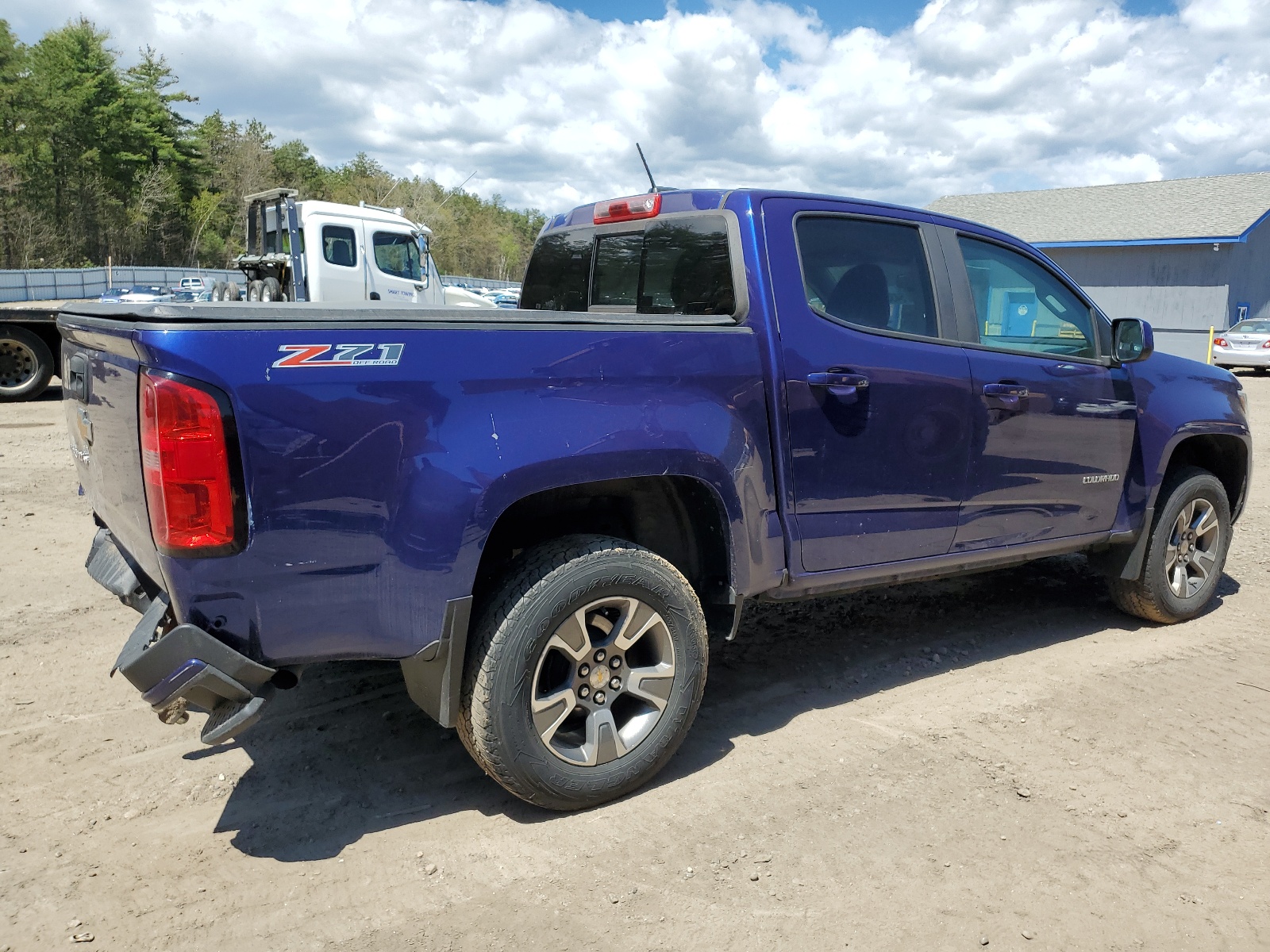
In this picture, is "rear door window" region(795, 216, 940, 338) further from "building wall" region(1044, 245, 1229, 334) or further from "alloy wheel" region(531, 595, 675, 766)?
"building wall" region(1044, 245, 1229, 334)

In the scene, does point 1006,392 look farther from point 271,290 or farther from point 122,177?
point 122,177

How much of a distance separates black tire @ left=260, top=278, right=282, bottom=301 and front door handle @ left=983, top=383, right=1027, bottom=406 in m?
11.0

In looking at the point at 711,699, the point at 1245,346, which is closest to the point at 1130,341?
the point at 711,699

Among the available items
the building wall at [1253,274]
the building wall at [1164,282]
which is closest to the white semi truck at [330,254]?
the building wall at [1164,282]

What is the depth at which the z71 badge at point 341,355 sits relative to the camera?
254cm

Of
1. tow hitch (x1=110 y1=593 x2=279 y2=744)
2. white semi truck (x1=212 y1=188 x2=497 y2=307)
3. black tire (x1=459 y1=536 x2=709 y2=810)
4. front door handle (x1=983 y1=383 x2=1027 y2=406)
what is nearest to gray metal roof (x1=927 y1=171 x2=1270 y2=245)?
white semi truck (x1=212 y1=188 x2=497 y2=307)

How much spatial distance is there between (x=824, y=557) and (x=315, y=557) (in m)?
1.92

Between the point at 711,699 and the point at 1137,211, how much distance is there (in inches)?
1344

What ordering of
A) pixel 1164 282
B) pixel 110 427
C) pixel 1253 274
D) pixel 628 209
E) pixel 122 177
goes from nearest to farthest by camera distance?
pixel 110 427
pixel 628 209
pixel 1164 282
pixel 1253 274
pixel 122 177

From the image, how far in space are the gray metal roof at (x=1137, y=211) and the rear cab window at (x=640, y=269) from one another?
86.5ft

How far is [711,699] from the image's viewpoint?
13.6ft

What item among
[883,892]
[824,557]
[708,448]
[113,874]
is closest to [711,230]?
[708,448]

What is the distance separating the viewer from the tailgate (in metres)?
2.64

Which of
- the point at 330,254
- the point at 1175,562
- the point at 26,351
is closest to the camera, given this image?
the point at 1175,562
